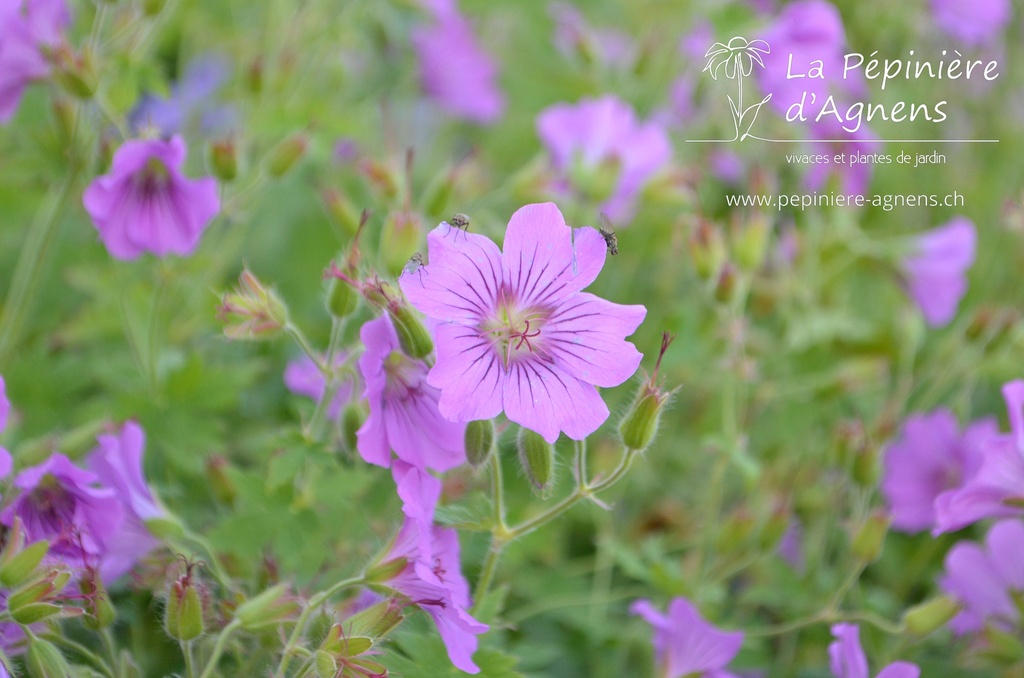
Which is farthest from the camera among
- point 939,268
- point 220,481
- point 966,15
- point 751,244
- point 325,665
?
point 966,15

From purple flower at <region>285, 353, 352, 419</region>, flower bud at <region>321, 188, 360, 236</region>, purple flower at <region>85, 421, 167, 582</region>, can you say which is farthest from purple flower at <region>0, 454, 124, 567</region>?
flower bud at <region>321, 188, 360, 236</region>

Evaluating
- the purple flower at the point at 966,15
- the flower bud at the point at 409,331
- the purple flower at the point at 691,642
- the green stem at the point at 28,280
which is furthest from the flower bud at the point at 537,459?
the purple flower at the point at 966,15

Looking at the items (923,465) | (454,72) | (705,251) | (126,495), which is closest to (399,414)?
(126,495)

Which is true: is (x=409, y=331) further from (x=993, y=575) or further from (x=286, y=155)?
(x=993, y=575)

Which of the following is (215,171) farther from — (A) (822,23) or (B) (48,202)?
(A) (822,23)

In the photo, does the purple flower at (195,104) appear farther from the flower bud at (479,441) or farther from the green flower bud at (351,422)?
the flower bud at (479,441)

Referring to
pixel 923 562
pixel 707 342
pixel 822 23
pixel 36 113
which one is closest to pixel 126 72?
pixel 36 113
